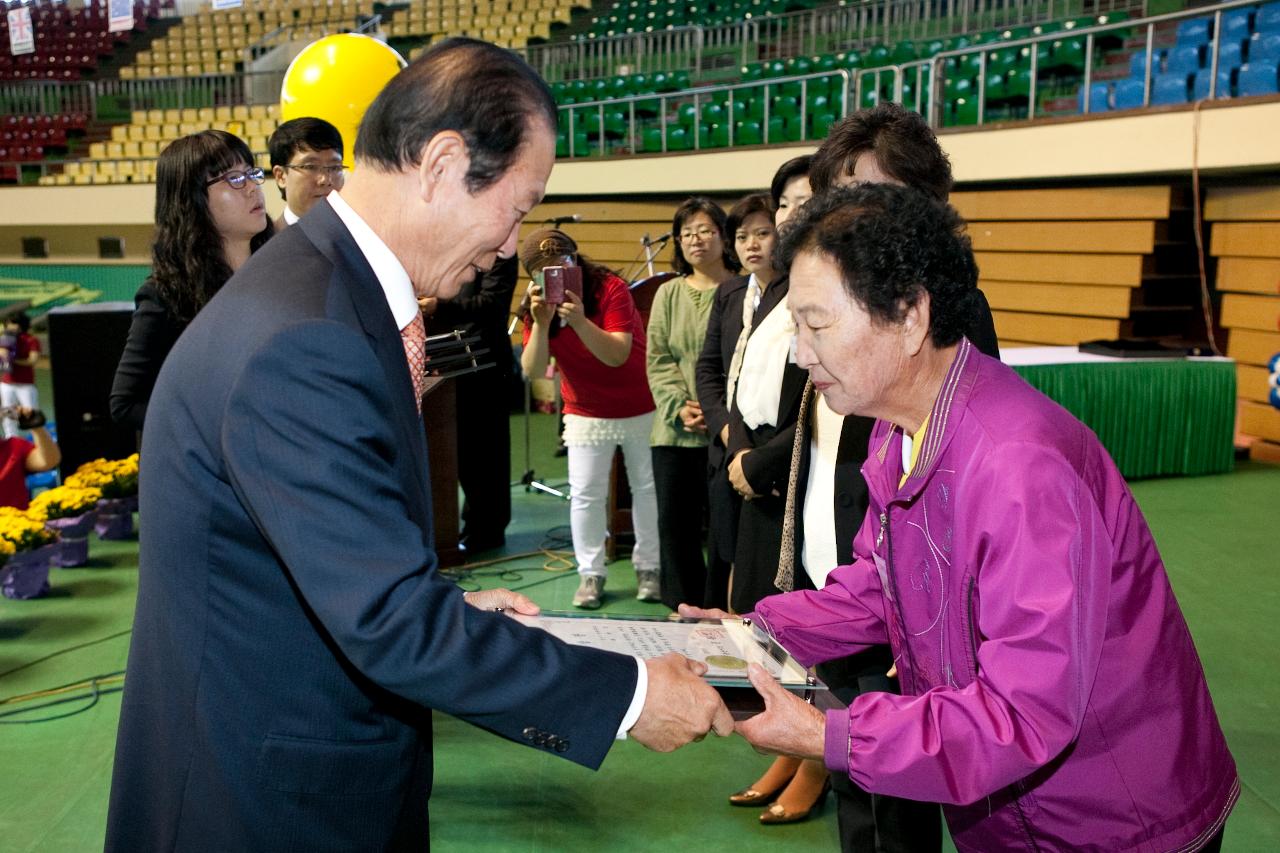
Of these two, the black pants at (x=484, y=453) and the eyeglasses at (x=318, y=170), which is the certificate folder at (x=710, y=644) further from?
the black pants at (x=484, y=453)

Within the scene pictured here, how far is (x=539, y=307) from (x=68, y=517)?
262 centimetres

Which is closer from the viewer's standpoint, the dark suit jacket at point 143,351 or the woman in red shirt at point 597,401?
the dark suit jacket at point 143,351

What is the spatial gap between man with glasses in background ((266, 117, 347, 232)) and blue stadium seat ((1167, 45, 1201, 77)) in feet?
22.6

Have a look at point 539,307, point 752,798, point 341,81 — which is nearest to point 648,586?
point 539,307

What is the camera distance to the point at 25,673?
3850mm

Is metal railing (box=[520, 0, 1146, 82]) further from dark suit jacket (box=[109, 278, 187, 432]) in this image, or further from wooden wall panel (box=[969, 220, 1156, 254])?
dark suit jacket (box=[109, 278, 187, 432])

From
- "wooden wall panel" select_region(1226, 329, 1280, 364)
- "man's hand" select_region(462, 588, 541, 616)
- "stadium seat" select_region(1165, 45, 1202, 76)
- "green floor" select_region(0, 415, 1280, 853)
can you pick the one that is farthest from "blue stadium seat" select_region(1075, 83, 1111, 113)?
"man's hand" select_region(462, 588, 541, 616)

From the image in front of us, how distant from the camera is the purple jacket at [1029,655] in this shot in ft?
4.05

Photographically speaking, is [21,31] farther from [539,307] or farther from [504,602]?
[504,602]

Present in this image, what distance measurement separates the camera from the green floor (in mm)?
2773

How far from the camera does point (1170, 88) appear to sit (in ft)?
25.9

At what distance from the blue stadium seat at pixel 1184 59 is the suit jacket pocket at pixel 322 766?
331 inches

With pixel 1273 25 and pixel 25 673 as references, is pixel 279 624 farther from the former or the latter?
pixel 1273 25

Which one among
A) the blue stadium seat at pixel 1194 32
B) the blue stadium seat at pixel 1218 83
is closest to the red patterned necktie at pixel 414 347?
the blue stadium seat at pixel 1218 83
